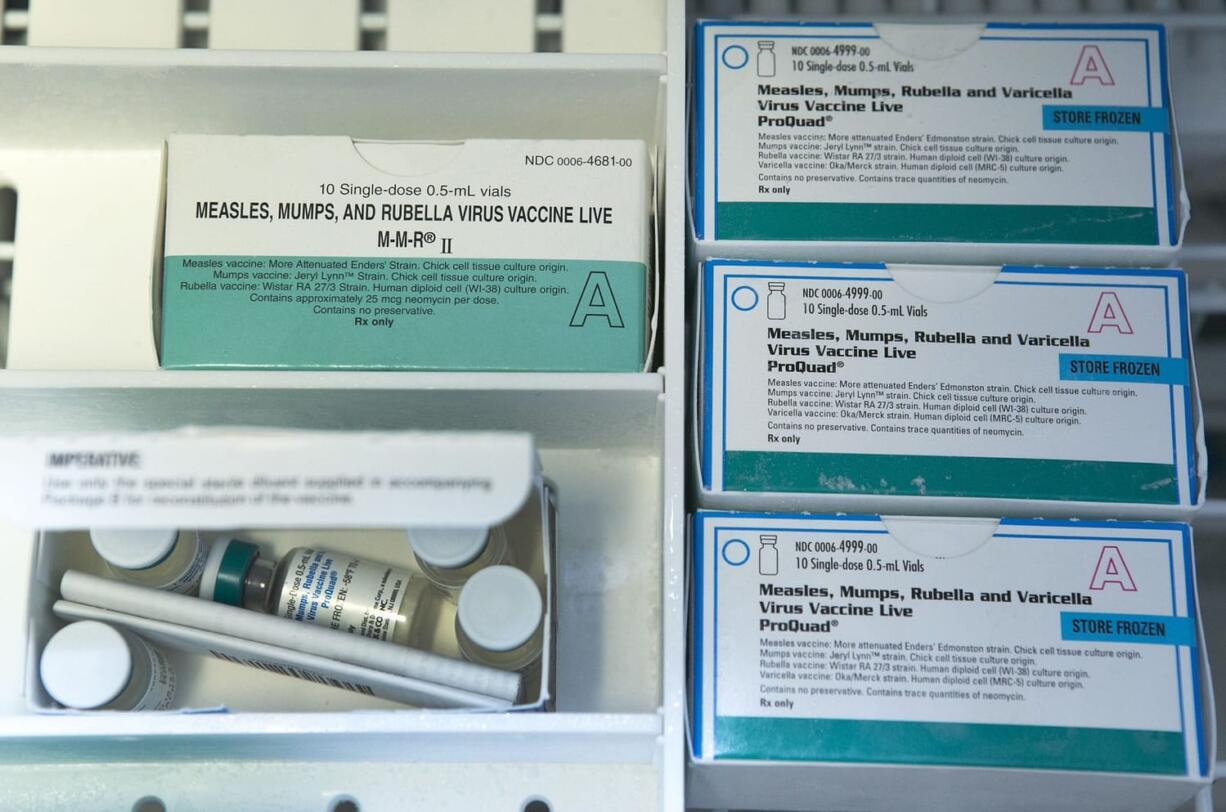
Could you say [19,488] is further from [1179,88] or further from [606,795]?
[1179,88]

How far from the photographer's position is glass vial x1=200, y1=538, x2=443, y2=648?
817mm

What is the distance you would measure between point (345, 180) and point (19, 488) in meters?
0.35

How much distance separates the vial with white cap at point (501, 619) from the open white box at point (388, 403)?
54mm

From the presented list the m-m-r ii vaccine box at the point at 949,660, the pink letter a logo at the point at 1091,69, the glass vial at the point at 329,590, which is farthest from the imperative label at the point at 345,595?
the pink letter a logo at the point at 1091,69

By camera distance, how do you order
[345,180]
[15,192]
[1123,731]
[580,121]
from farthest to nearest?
1. [15,192]
2. [580,121]
3. [345,180]
4. [1123,731]

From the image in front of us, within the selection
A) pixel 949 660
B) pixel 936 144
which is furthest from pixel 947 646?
pixel 936 144

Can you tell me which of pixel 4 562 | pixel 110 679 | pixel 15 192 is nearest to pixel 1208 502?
pixel 110 679

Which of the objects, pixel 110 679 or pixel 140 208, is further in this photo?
pixel 140 208

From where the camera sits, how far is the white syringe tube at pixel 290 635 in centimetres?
77

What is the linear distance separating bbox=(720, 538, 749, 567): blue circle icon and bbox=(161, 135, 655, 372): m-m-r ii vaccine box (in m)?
0.14

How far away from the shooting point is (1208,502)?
89 cm

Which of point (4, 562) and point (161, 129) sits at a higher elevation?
point (161, 129)

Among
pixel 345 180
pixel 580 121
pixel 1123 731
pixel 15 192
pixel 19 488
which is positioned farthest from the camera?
pixel 15 192

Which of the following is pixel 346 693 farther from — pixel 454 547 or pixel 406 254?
pixel 406 254
